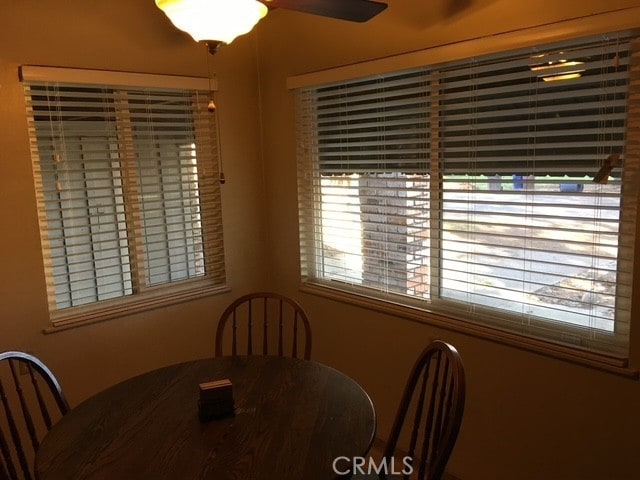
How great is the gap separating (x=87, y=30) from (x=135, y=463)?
2128 mm

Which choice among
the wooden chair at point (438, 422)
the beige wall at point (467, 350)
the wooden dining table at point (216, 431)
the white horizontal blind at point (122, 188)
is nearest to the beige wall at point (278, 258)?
the beige wall at point (467, 350)

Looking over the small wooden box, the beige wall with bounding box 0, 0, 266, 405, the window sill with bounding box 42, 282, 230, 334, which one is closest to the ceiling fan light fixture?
the small wooden box

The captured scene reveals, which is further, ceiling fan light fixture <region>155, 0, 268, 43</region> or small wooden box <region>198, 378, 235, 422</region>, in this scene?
small wooden box <region>198, 378, 235, 422</region>

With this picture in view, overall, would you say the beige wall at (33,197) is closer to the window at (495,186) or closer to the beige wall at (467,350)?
the beige wall at (467,350)

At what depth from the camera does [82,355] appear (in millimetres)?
2797

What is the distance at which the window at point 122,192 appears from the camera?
8.81 feet

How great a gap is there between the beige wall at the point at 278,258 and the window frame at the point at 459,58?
47 millimetres

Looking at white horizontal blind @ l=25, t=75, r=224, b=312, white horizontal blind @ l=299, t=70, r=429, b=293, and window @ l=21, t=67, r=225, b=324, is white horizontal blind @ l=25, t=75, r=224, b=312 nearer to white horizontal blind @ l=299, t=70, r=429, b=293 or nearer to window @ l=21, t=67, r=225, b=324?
window @ l=21, t=67, r=225, b=324

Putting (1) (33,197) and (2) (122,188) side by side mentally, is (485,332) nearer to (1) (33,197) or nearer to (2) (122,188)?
(2) (122,188)

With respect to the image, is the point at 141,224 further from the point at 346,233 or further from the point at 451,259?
the point at 451,259

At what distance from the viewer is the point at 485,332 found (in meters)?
2.36

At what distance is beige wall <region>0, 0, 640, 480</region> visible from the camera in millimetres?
2115

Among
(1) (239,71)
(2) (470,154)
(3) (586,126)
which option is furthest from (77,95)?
(3) (586,126)

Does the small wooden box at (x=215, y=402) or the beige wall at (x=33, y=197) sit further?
the beige wall at (x=33, y=197)
